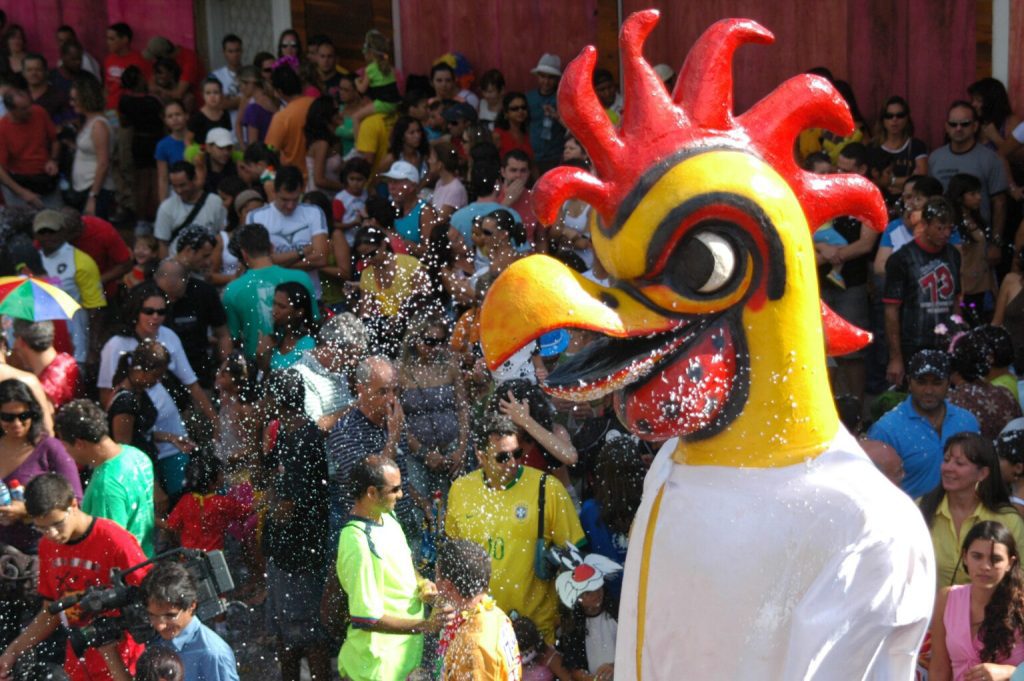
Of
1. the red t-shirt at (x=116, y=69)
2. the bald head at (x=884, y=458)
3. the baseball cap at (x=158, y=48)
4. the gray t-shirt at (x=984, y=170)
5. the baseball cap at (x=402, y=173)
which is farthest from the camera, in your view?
the baseball cap at (x=158, y=48)

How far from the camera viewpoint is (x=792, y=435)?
3695 mm

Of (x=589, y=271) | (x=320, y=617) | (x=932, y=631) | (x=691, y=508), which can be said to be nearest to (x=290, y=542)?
(x=320, y=617)

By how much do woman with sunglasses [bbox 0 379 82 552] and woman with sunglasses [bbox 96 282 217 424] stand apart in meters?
0.92

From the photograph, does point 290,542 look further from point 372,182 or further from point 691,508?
point 372,182

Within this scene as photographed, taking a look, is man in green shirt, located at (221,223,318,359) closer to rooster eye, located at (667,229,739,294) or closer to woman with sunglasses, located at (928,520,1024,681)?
woman with sunglasses, located at (928,520,1024,681)

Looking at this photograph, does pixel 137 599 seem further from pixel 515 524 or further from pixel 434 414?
pixel 434 414

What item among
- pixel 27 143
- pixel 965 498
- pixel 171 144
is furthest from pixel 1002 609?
pixel 27 143

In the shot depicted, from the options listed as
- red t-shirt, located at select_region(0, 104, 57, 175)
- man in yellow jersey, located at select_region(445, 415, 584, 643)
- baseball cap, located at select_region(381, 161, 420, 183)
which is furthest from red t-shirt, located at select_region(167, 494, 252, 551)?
red t-shirt, located at select_region(0, 104, 57, 175)

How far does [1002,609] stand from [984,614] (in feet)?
0.23

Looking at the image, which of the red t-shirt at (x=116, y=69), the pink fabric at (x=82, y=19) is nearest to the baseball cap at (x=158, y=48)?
the red t-shirt at (x=116, y=69)

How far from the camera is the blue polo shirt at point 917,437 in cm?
671

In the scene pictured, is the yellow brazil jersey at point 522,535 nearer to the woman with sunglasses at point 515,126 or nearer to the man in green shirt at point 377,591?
the man in green shirt at point 377,591

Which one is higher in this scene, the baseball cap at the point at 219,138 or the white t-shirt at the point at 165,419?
the baseball cap at the point at 219,138

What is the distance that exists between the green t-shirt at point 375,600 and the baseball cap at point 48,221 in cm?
432
